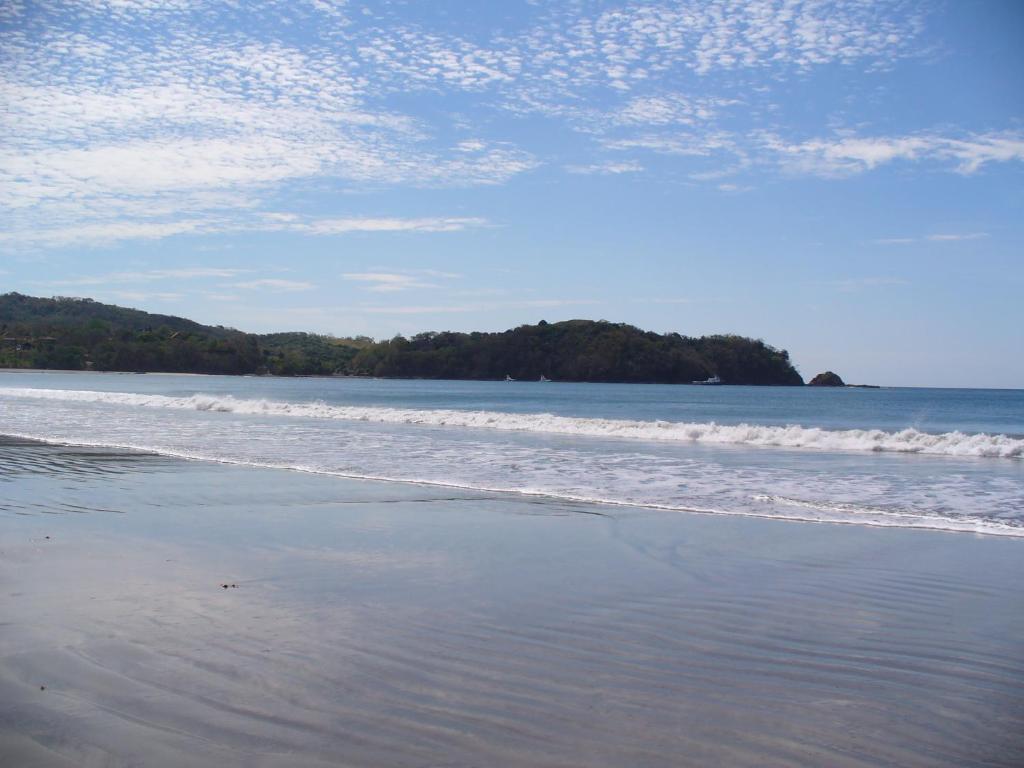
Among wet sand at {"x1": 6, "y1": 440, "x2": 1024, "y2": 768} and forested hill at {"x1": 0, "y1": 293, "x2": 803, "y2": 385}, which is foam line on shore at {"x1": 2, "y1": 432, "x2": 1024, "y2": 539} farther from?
forested hill at {"x1": 0, "y1": 293, "x2": 803, "y2": 385}

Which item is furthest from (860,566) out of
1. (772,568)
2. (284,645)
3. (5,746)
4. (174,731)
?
(5,746)

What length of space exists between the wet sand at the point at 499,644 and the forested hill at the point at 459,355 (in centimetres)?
11596

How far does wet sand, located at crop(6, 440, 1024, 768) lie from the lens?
12.5ft

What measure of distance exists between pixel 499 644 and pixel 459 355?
133 meters

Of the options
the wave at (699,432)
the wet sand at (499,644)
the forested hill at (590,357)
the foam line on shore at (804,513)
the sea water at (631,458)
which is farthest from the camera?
the forested hill at (590,357)

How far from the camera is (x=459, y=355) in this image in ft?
452

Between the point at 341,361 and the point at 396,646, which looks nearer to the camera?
the point at 396,646

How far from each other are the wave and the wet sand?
555 inches

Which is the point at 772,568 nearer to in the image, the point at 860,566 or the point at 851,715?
the point at 860,566

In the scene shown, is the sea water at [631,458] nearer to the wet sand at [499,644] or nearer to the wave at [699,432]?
the wave at [699,432]

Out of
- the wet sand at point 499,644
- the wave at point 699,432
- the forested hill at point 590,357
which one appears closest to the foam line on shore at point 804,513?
the wet sand at point 499,644

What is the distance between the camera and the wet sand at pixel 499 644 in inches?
151

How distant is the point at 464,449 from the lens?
1983 centimetres

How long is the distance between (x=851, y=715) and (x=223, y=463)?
44.5 ft
